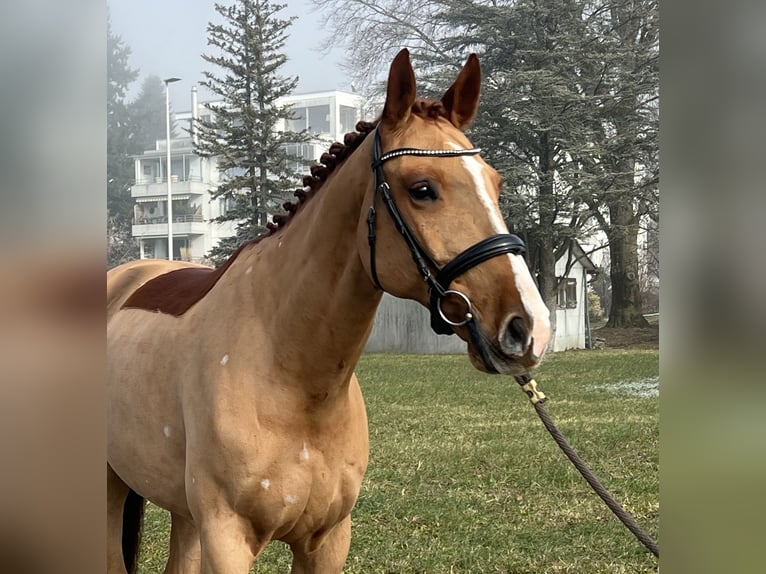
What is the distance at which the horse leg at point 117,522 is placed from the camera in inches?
104

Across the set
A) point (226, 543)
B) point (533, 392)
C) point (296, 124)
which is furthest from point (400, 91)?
point (296, 124)

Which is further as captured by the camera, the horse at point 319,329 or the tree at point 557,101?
the tree at point 557,101

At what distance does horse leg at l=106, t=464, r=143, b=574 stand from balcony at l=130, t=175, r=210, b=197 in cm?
1551

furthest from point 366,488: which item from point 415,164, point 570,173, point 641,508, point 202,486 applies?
point 570,173

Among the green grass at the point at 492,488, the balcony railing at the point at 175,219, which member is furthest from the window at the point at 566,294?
the balcony railing at the point at 175,219

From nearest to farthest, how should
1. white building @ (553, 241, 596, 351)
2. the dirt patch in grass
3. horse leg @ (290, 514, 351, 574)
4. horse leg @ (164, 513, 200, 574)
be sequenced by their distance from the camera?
horse leg @ (290, 514, 351, 574)
horse leg @ (164, 513, 200, 574)
the dirt patch in grass
white building @ (553, 241, 596, 351)

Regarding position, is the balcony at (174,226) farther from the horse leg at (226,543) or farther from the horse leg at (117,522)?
the horse leg at (226,543)

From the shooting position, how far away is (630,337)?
1533 cm

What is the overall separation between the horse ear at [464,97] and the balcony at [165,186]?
16528mm

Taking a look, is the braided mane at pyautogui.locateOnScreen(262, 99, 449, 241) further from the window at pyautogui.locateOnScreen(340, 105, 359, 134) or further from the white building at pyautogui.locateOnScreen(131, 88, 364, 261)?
the window at pyautogui.locateOnScreen(340, 105, 359, 134)

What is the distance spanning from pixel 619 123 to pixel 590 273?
141 inches

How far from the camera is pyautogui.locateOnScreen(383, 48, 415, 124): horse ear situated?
156cm

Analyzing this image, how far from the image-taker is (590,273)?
1725 cm

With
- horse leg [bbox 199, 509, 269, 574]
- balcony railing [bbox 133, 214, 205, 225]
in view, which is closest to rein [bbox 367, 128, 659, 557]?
horse leg [bbox 199, 509, 269, 574]
